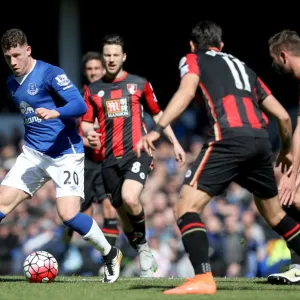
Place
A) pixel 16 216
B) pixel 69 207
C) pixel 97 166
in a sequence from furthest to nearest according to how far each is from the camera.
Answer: pixel 16 216 < pixel 97 166 < pixel 69 207

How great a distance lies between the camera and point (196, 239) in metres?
7.25

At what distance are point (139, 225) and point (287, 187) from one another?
2.75 meters

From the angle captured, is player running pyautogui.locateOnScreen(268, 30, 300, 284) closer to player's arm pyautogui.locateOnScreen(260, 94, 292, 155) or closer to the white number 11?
player's arm pyautogui.locateOnScreen(260, 94, 292, 155)

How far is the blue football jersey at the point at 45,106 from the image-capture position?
8.59 metres

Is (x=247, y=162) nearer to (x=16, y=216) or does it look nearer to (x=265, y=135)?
(x=265, y=135)

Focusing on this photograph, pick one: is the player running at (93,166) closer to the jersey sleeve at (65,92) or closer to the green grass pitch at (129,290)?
the green grass pitch at (129,290)

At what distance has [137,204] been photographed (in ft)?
32.7

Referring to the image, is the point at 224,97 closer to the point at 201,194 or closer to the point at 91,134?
the point at 201,194

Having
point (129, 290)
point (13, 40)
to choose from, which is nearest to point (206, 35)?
point (13, 40)

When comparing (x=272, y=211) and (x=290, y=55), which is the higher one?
(x=290, y=55)

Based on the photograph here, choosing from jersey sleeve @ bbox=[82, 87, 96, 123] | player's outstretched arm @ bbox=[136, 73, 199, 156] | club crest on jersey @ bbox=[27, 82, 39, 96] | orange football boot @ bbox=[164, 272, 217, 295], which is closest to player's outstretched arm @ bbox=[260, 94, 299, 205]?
player's outstretched arm @ bbox=[136, 73, 199, 156]

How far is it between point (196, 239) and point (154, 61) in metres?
11.5

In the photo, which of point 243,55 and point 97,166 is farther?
point 243,55

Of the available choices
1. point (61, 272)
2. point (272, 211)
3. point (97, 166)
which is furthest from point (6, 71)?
point (272, 211)
